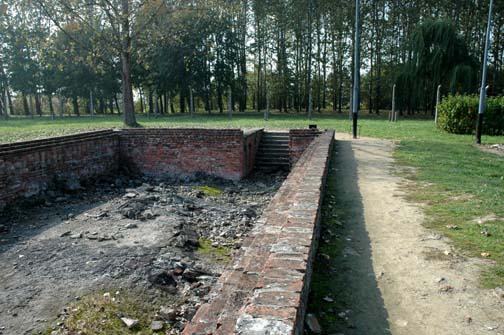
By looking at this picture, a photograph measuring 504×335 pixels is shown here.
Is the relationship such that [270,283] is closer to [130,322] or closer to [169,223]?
[130,322]

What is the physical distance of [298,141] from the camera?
457 inches

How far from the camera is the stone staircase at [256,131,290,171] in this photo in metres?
12.3

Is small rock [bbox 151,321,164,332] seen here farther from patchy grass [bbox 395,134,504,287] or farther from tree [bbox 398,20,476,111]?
tree [bbox 398,20,476,111]

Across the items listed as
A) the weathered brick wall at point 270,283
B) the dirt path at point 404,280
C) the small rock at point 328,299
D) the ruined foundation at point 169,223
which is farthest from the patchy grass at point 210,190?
the small rock at point 328,299

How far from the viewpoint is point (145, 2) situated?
15320mm

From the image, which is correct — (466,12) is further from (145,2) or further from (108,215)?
(108,215)

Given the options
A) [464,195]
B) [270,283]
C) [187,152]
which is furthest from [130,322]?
[187,152]

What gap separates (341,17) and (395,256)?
32.4 metres

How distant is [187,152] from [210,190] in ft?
6.43

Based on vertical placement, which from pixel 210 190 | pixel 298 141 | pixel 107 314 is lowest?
pixel 210 190

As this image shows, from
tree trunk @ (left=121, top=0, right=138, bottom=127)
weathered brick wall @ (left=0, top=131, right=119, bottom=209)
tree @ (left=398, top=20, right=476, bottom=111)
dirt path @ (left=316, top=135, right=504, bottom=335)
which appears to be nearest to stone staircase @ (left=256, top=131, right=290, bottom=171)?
weathered brick wall @ (left=0, top=131, right=119, bottom=209)

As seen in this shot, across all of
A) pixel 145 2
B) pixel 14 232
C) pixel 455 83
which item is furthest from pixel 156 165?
pixel 455 83

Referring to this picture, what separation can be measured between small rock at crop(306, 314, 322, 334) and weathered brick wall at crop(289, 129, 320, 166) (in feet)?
29.9

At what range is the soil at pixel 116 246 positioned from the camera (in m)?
4.59
